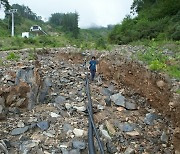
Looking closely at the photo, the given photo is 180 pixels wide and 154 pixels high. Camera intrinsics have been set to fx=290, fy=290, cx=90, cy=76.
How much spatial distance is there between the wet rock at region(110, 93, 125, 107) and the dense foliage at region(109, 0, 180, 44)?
11.6 meters

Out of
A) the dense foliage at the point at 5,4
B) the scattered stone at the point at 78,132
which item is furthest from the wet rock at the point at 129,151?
the dense foliage at the point at 5,4

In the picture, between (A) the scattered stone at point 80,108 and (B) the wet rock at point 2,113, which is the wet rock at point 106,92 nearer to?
(A) the scattered stone at point 80,108

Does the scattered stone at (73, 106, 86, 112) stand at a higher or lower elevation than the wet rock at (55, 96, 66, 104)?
lower

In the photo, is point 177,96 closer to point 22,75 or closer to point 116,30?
point 22,75

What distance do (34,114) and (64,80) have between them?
11.6 feet

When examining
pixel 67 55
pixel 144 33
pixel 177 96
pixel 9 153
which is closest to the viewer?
pixel 9 153

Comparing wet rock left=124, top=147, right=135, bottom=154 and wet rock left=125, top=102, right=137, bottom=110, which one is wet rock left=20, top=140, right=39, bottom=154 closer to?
wet rock left=124, top=147, right=135, bottom=154

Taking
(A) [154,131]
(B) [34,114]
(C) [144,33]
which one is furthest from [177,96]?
(C) [144,33]

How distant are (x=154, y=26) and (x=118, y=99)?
1595 centimetres

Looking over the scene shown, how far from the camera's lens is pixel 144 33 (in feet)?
84.0

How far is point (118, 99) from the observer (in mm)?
10648

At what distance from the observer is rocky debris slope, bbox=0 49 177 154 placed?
7.81 metres

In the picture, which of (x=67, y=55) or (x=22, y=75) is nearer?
(x=22, y=75)

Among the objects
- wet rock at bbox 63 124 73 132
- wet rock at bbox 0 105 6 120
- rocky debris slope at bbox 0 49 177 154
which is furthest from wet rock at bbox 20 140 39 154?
wet rock at bbox 0 105 6 120
